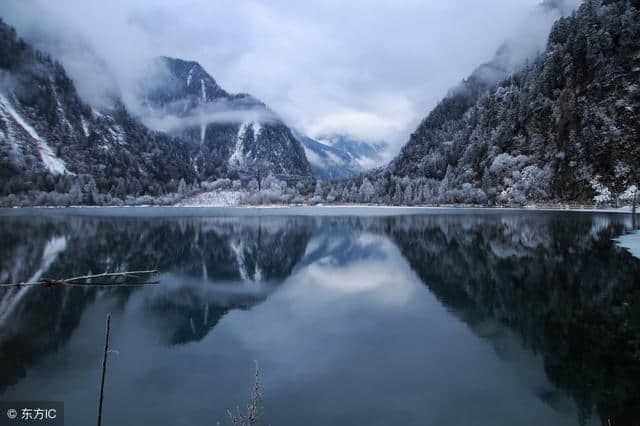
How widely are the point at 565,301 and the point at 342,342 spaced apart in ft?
52.2

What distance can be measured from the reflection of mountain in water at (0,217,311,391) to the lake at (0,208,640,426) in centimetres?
22

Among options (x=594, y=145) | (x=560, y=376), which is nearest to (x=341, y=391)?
(x=560, y=376)

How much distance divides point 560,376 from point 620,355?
3829 millimetres

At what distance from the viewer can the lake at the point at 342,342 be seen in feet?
43.8

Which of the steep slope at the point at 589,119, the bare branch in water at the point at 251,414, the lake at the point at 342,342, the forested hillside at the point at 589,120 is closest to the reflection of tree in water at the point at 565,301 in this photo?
the lake at the point at 342,342

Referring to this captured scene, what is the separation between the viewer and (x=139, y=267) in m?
38.8

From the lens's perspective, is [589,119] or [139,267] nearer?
[139,267]

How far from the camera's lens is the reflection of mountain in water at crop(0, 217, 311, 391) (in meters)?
20.4

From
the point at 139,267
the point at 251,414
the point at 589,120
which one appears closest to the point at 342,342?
the point at 251,414

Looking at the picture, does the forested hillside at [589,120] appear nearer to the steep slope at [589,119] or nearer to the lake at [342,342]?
the steep slope at [589,119]

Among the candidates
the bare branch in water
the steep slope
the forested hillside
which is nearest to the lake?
the bare branch in water

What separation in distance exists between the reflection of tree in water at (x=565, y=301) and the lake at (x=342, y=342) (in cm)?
12

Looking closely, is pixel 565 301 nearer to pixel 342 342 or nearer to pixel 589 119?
pixel 342 342

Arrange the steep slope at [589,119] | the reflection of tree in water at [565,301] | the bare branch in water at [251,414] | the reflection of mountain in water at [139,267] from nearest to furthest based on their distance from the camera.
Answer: the bare branch in water at [251,414], the reflection of tree in water at [565,301], the reflection of mountain in water at [139,267], the steep slope at [589,119]
